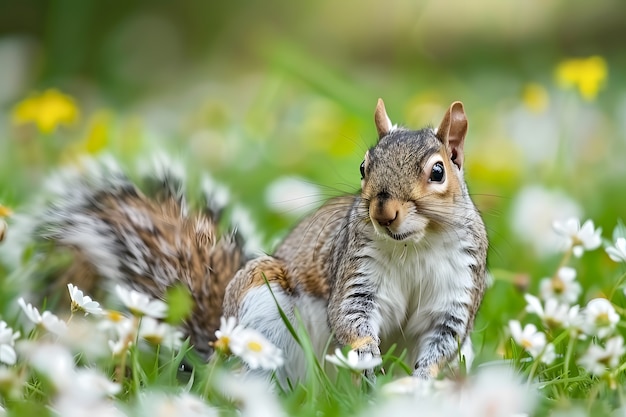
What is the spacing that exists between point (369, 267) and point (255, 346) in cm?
40

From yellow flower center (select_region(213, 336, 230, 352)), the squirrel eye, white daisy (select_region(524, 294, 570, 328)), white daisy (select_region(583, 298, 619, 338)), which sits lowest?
yellow flower center (select_region(213, 336, 230, 352))

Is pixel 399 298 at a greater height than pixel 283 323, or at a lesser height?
greater

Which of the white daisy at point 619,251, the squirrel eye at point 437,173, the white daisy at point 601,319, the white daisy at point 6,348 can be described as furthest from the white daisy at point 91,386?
the white daisy at point 619,251

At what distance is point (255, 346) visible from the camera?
5.58 ft

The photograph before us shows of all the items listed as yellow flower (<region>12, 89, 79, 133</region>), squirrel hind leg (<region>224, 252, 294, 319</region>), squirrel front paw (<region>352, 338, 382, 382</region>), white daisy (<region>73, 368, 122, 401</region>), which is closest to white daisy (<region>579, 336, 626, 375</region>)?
squirrel front paw (<region>352, 338, 382, 382</region>)

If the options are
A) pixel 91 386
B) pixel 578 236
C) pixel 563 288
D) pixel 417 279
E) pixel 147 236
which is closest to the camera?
pixel 91 386

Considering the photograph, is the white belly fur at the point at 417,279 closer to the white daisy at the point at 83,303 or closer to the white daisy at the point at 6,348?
the white daisy at the point at 83,303

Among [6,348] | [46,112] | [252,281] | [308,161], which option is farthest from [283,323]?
[308,161]

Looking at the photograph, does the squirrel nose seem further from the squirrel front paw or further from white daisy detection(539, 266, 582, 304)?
white daisy detection(539, 266, 582, 304)

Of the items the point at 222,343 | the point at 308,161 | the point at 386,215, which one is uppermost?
the point at 386,215

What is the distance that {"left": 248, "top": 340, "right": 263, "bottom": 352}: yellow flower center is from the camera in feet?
5.56

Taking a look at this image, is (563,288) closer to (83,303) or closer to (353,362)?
(353,362)

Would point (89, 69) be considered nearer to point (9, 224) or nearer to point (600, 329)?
point (9, 224)

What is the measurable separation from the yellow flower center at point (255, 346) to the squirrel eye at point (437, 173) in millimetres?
461
